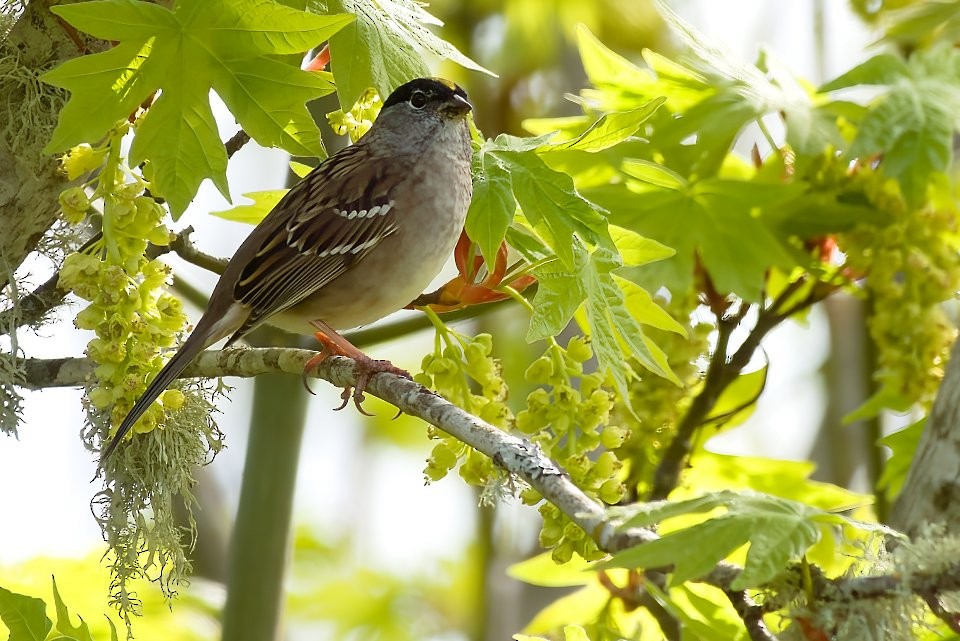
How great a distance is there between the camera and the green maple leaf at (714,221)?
3016mm

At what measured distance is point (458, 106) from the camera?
3078mm

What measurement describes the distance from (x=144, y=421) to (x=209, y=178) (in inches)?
18.4

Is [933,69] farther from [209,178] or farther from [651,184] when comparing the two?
[209,178]

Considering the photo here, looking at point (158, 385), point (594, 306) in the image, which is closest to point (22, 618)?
point (158, 385)

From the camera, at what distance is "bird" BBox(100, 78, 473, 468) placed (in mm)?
2844

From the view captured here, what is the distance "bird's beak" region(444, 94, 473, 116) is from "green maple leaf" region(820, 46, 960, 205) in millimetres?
911

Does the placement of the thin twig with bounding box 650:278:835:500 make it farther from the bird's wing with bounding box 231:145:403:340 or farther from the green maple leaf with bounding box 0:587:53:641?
the green maple leaf with bounding box 0:587:53:641

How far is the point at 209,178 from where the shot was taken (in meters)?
2.14

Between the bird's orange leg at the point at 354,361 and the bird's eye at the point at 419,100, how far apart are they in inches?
24.6

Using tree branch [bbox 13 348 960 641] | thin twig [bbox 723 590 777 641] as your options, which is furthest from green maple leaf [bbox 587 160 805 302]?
thin twig [bbox 723 590 777 641]

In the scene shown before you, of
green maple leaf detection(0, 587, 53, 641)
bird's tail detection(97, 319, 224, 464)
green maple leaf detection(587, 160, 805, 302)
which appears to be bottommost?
green maple leaf detection(0, 587, 53, 641)

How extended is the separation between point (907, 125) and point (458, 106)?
1138 mm

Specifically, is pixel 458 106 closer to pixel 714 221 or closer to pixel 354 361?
pixel 714 221

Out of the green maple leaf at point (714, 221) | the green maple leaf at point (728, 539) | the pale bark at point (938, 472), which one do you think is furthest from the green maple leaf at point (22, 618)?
the pale bark at point (938, 472)
